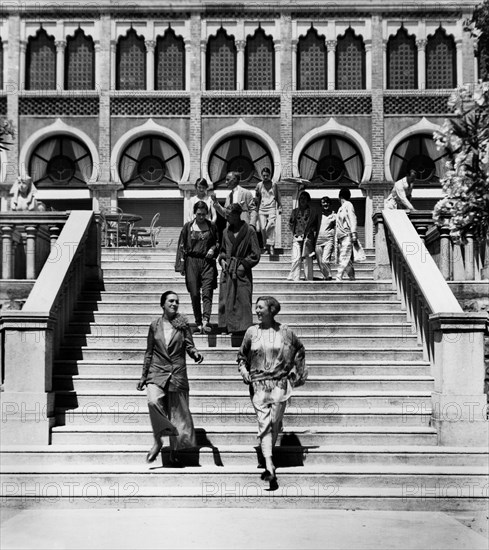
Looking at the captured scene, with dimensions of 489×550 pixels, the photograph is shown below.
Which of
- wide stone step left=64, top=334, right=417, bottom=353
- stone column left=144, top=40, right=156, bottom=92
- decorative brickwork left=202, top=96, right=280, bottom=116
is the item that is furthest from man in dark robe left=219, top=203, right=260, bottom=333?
stone column left=144, top=40, right=156, bottom=92

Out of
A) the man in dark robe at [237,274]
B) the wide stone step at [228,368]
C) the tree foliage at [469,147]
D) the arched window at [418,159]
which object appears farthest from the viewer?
the arched window at [418,159]

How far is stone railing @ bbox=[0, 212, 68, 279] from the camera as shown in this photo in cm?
1736

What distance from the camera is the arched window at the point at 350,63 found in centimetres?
3628

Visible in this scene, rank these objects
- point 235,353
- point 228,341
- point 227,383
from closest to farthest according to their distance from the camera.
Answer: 1. point 227,383
2. point 235,353
3. point 228,341

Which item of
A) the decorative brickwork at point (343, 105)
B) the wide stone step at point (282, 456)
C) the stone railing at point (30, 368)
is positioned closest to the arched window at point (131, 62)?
the decorative brickwork at point (343, 105)

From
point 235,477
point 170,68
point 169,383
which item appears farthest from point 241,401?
point 170,68

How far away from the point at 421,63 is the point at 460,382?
25.2 meters

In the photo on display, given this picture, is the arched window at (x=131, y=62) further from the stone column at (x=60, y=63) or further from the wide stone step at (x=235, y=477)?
the wide stone step at (x=235, y=477)

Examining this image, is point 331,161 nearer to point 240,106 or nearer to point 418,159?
point 418,159

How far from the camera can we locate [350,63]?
36312 millimetres

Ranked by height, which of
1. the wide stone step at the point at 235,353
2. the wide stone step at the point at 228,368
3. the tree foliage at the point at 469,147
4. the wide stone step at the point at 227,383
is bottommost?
the wide stone step at the point at 227,383

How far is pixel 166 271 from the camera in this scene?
17.6 m

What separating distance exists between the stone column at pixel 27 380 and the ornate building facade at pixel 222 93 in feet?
76.0

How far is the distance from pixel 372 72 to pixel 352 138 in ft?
7.40
